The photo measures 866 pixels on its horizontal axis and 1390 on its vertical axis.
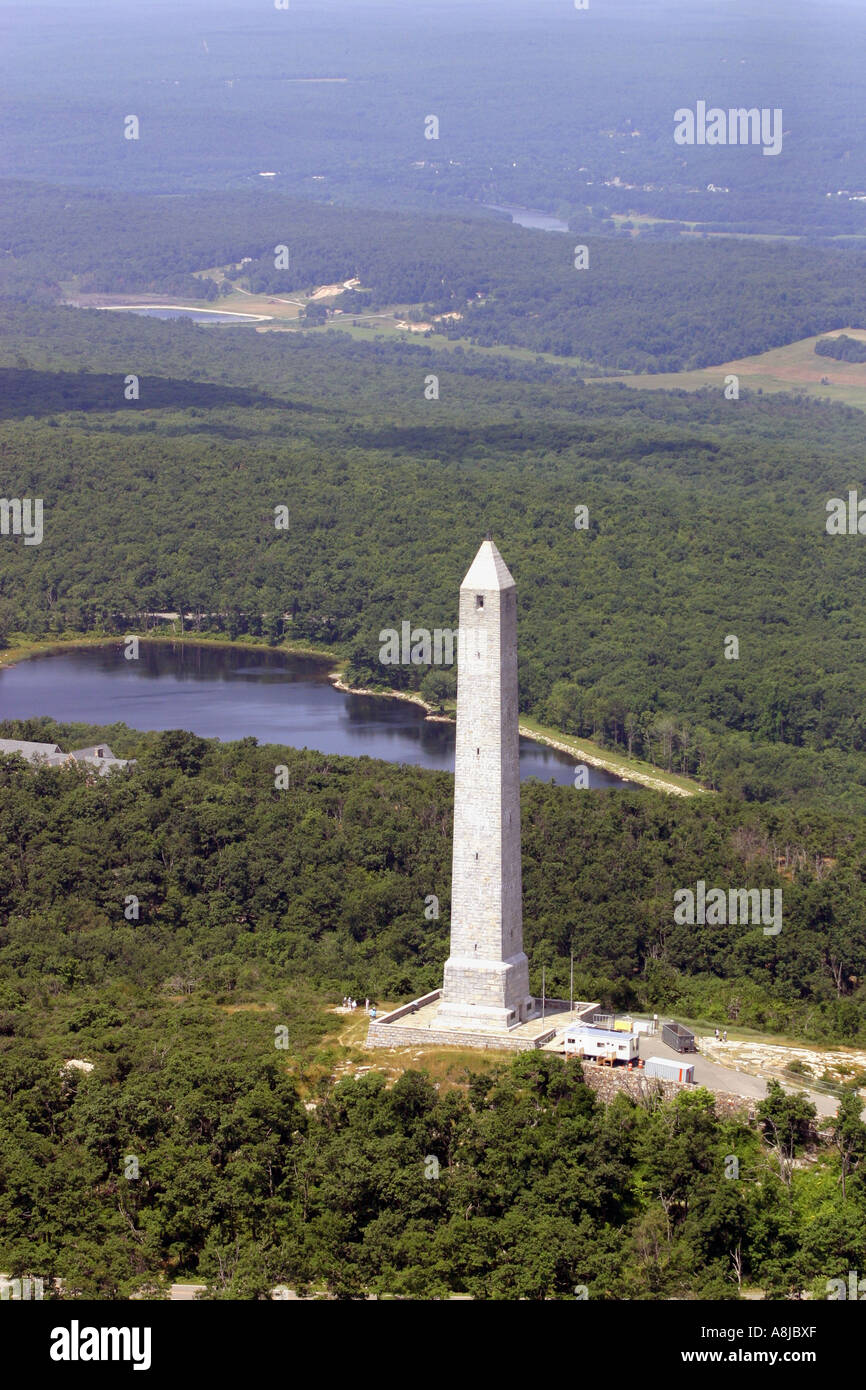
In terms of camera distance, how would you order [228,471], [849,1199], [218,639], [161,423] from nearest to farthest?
[849,1199] < [218,639] < [228,471] < [161,423]

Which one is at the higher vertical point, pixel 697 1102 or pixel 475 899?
pixel 475 899

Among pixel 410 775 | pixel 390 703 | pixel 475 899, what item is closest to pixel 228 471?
pixel 390 703

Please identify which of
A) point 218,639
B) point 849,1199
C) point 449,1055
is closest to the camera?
point 849,1199

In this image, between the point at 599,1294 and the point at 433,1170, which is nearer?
the point at 599,1294

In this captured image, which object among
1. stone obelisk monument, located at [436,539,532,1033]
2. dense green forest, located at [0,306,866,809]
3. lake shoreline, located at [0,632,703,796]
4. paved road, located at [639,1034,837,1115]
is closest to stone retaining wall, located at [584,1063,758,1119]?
paved road, located at [639,1034,837,1115]

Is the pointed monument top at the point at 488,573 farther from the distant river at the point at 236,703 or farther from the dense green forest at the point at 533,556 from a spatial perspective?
the dense green forest at the point at 533,556

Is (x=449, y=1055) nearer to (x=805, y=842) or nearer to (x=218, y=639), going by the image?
(x=805, y=842)

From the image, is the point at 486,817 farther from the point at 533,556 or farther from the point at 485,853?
the point at 533,556

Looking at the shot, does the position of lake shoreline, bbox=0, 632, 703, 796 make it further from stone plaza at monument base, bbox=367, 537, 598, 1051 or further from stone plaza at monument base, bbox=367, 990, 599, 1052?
stone plaza at monument base, bbox=367, 537, 598, 1051
